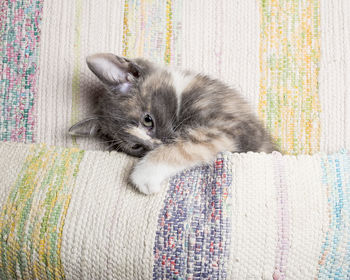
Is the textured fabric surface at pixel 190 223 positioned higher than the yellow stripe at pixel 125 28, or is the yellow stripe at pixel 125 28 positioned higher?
the yellow stripe at pixel 125 28

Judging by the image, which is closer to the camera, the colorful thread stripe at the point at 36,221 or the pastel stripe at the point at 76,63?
the colorful thread stripe at the point at 36,221

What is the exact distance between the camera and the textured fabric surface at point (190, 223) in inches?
35.0

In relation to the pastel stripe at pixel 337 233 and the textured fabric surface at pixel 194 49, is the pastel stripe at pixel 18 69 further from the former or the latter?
the pastel stripe at pixel 337 233

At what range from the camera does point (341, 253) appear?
916mm

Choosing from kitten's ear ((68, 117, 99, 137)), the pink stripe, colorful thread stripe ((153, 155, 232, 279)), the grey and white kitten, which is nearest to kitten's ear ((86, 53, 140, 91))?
the grey and white kitten

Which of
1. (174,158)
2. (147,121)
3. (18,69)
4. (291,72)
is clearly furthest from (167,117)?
(18,69)

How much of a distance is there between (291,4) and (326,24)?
16cm

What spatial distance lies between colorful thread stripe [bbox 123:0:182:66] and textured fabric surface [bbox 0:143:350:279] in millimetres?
591

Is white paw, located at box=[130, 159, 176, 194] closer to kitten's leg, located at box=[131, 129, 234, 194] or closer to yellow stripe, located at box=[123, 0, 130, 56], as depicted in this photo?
kitten's leg, located at box=[131, 129, 234, 194]

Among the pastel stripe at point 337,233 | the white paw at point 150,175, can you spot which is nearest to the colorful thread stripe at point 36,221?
the white paw at point 150,175

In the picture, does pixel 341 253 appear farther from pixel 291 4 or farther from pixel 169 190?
pixel 291 4

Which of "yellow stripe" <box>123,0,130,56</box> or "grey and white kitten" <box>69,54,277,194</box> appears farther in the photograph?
"yellow stripe" <box>123,0,130,56</box>

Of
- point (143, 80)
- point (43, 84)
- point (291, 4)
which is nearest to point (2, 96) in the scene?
point (43, 84)

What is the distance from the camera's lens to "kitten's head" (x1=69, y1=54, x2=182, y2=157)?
1.15m
